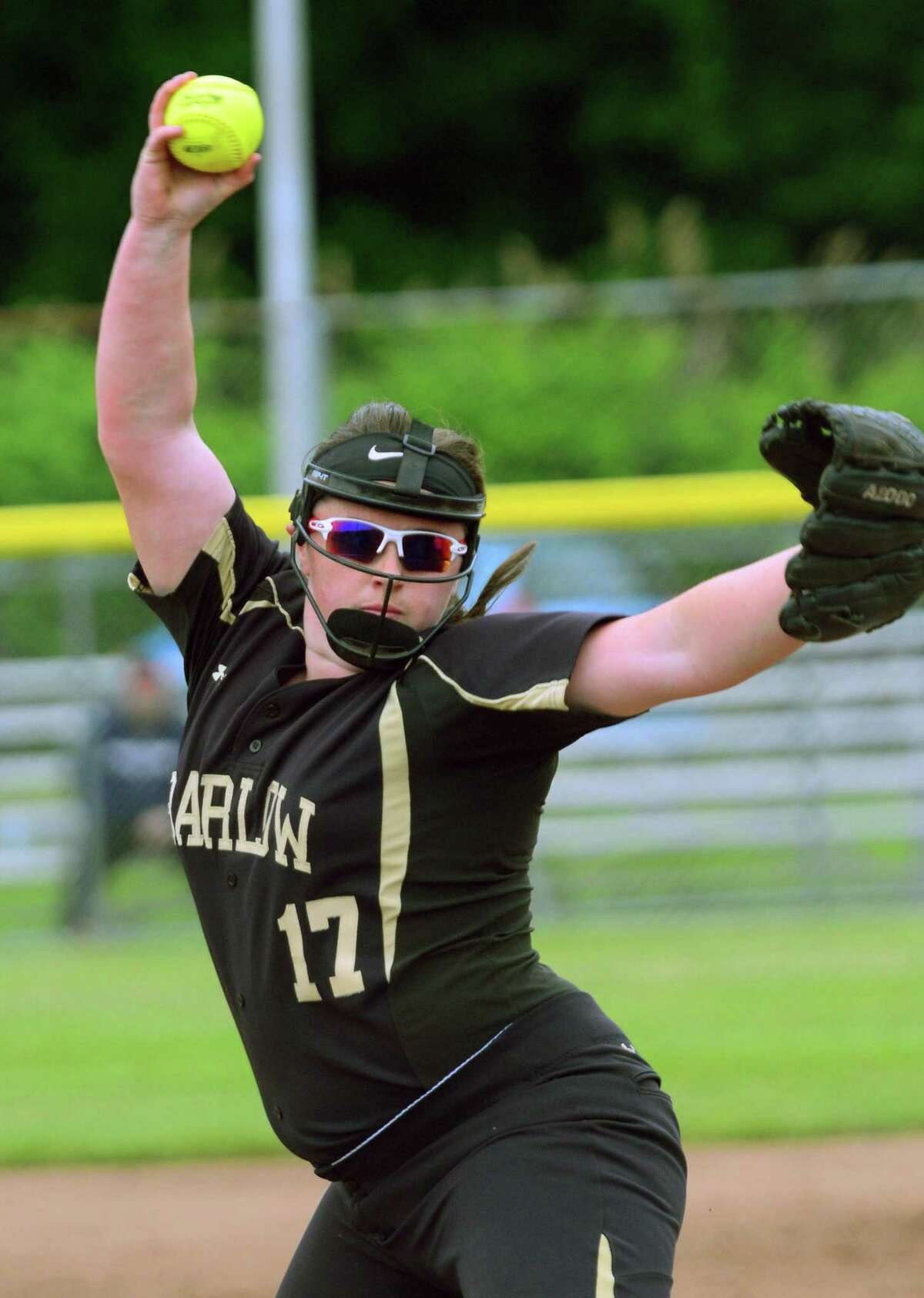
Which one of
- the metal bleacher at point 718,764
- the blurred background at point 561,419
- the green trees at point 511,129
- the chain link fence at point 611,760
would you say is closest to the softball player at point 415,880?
the blurred background at point 561,419

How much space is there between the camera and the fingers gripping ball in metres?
2.84

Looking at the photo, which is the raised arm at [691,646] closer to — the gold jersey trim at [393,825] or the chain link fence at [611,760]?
the gold jersey trim at [393,825]

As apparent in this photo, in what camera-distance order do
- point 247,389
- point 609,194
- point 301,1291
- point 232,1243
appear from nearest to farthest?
point 301,1291 → point 232,1243 → point 247,389 → point 609,194

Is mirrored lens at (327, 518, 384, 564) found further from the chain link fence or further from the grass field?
the chain link fence

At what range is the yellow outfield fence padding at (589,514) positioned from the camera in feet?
29.2

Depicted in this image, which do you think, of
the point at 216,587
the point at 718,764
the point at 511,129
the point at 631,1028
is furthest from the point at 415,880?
the point at 511,129

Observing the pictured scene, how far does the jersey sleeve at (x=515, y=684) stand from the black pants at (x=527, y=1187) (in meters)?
0.44

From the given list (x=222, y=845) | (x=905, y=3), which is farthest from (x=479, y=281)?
(x=222, y=845)

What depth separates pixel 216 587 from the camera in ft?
9.81

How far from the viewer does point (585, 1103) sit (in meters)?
2.64

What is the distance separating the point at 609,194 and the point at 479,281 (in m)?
2.01

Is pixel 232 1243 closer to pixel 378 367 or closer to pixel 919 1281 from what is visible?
pixel 919 1281

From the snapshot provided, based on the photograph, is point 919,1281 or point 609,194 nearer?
point 919,1281

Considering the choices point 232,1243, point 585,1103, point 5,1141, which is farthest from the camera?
point 5,1141
